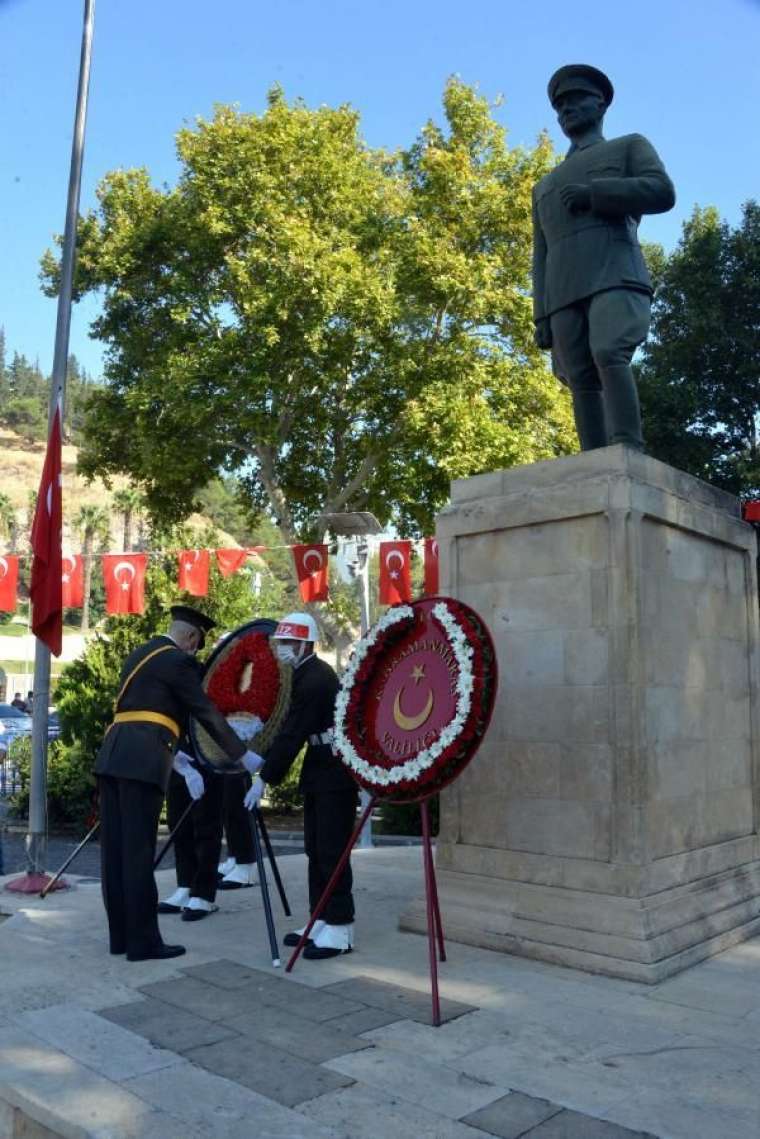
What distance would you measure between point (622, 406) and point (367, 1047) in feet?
13.8

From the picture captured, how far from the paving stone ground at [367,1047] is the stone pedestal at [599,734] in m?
0.30

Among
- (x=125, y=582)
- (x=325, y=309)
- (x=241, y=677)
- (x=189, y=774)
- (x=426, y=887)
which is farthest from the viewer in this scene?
(x=325, y=309)

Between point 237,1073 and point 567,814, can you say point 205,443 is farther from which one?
point 237,1073

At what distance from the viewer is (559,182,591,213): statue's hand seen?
20.7ft

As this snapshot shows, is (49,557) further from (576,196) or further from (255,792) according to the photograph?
(576,196)

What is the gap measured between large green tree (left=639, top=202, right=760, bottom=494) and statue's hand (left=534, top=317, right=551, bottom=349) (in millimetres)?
14159

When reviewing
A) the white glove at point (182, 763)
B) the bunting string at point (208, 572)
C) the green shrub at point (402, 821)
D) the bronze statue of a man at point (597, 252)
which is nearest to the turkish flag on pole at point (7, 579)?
the bunting string at point (208, 572)

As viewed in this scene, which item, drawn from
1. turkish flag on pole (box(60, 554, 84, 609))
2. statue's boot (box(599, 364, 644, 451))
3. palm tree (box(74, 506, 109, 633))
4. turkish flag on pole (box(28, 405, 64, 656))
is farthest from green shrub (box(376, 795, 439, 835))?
palm tree (box(74, 506, 109, 633))

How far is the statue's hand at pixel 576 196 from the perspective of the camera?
6297 millimetres

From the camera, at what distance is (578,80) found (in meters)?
6.54

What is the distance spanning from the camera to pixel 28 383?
164 metres

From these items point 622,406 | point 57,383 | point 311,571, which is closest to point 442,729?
point 622,406

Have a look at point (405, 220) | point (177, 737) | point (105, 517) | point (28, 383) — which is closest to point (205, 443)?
point (405, 220)

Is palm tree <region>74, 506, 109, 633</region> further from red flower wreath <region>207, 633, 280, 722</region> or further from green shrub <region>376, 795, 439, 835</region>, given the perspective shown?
red flower wreath <region>207, 633, 280, 722</region>
